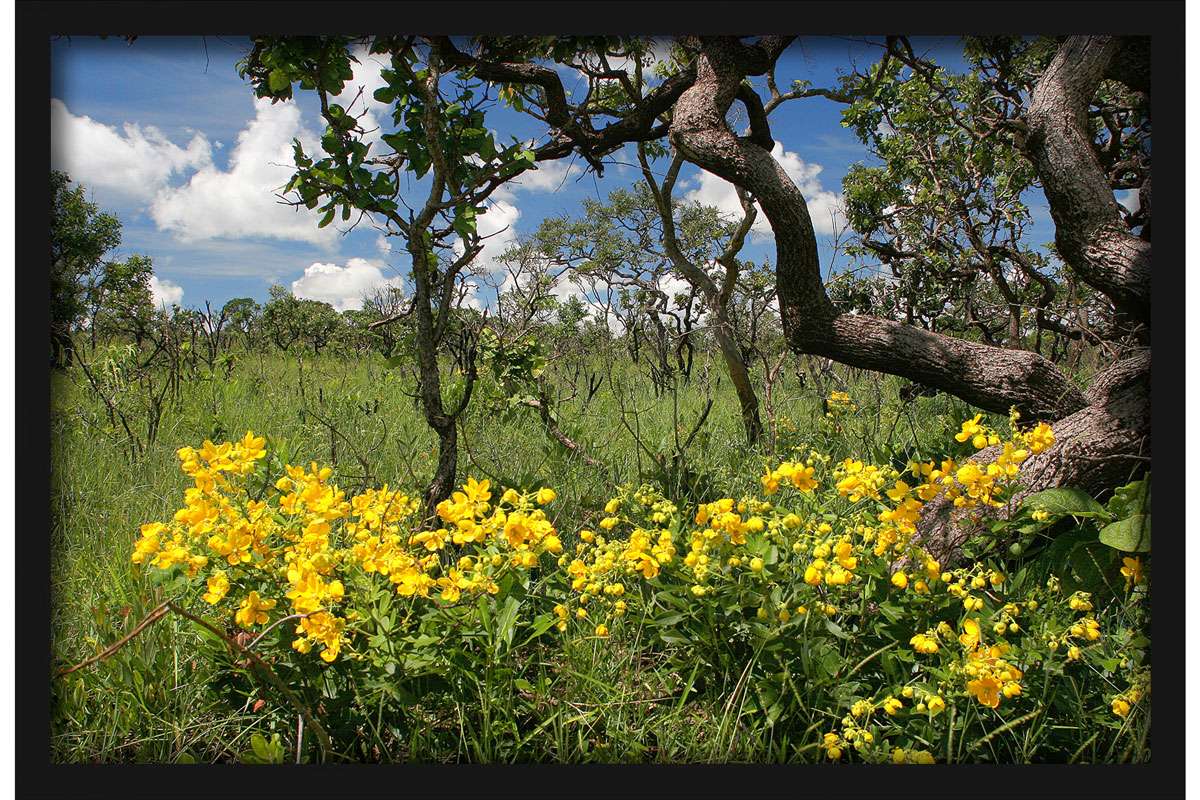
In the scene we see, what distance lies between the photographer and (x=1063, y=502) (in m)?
2.00

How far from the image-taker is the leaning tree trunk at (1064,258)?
2279mm

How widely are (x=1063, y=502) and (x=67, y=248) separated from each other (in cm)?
301

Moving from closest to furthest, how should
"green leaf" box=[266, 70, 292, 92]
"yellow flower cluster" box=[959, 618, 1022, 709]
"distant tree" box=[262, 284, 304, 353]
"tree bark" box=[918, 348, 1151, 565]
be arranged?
"yellow flower cluster" box=[959, 618, 1022, 709], "green leaf" box=[266, 70, 292, 92], "tree bark" box=[918, 348, 1151, 565], "distant tree" box=[262, 284, 304, 353]

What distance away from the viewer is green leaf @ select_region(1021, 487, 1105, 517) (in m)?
1.98

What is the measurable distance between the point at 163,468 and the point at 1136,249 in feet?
12.2

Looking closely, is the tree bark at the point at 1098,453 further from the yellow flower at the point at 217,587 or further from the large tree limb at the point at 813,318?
the yellow flower at the point at 217,587

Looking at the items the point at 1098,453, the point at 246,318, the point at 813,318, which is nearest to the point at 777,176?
the point at 813,318

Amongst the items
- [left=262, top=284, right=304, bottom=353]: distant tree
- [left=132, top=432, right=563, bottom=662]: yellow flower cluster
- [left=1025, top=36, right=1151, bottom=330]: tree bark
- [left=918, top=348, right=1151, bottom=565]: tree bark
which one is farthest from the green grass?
[left=262, top=284, right=304, bottom=353]: distant tree

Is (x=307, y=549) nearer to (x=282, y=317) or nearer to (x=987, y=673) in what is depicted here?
(x=987, y=673)

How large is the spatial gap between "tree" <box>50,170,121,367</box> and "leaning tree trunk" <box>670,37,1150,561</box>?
1909mm

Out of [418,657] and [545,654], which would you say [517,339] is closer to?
[545,654]

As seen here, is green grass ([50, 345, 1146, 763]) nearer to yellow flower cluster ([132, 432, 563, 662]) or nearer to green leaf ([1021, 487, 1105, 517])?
yellow flower cluster ([132, 432, 563, 662])

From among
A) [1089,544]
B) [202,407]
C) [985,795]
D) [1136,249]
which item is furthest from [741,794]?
[202,407]

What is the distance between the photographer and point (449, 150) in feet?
8.16
